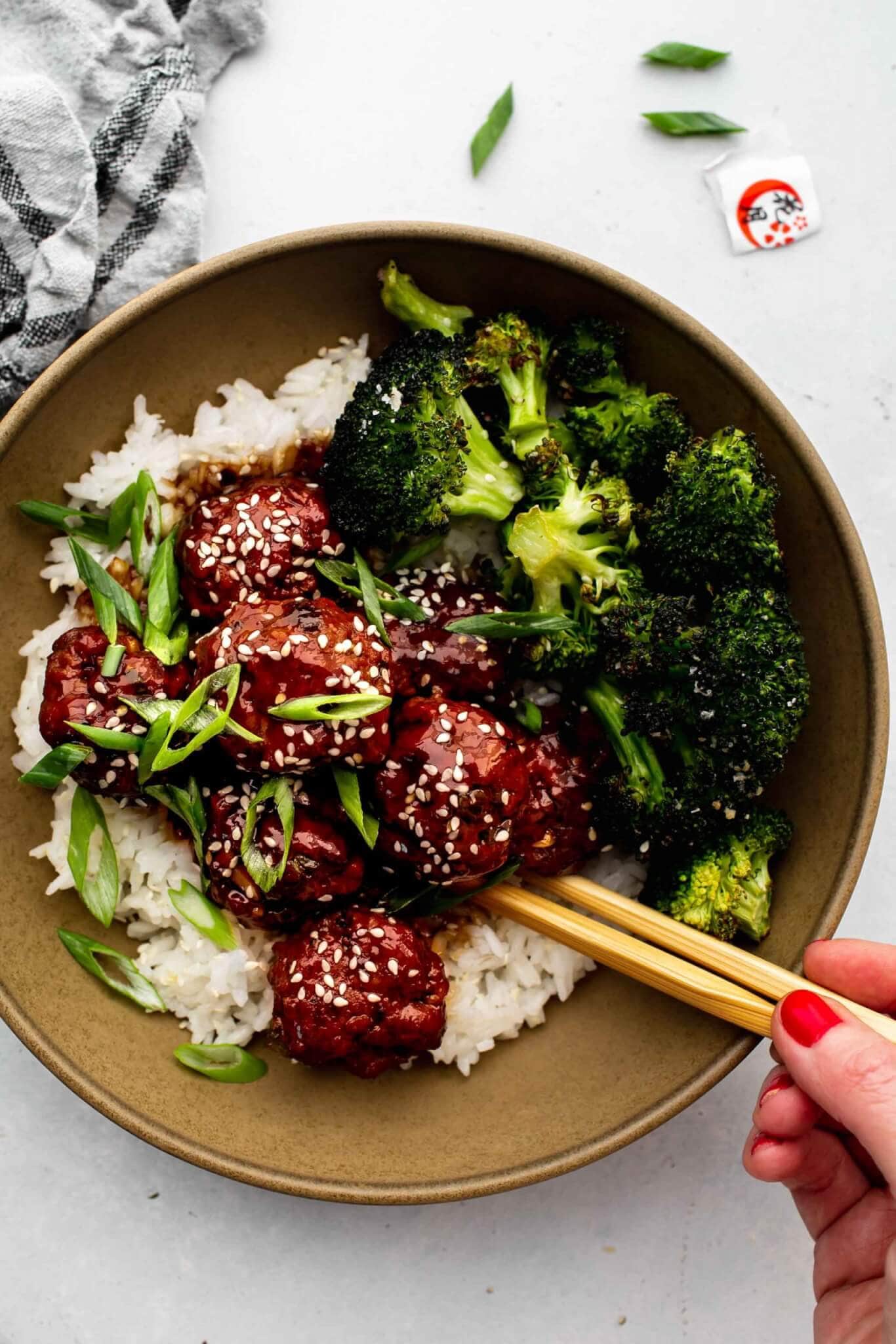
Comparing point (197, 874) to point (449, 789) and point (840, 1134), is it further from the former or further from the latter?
point (840, 1134)

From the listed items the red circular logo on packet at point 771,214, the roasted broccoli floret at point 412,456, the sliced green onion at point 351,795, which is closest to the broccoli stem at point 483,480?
the roasted broccoli floret at point 412,456

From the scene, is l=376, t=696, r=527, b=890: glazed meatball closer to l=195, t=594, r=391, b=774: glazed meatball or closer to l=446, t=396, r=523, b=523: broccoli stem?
l=195, t=594, r=391, b=774: glazed meatball

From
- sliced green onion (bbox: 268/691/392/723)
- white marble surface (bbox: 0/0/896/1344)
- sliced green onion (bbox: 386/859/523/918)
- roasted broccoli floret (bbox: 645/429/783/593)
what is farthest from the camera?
white marble surface (bbox: 0/0/896/1344)

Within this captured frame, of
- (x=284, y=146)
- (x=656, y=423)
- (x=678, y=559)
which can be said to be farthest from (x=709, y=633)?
(x=284, y=146)

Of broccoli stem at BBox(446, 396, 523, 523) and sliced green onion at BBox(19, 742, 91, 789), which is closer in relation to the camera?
sliced green onion at BBox(19, 742, 91, 789)

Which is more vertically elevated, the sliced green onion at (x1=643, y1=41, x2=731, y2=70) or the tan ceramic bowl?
the sliced green onion at (x1=643, y1=41, x2=731, y2=70)

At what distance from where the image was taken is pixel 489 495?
9.58ft

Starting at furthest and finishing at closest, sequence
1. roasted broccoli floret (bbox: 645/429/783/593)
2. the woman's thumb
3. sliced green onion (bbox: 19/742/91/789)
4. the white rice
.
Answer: the white rice → roasted broccoli floret (bbox: 645/429/783/593) → sliced green onion (bbox: 19/742/91/789) → the woman's thumb

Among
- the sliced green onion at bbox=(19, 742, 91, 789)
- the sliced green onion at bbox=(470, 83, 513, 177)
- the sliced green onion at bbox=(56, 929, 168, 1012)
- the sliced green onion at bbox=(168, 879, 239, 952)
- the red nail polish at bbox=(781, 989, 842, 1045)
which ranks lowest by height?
the sliced green onion at bbox=(56, 929, 168, 1012)

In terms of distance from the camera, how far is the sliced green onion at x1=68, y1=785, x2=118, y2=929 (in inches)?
113

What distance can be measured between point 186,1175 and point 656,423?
9.28 feet

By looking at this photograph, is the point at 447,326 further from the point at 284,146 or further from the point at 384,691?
the point at 384,691

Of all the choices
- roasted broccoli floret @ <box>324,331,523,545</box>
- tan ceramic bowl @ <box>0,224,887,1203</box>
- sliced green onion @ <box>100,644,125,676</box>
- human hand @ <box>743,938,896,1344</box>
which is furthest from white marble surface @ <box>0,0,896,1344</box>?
sliced green onion @ <box>100,644,125,676</box>

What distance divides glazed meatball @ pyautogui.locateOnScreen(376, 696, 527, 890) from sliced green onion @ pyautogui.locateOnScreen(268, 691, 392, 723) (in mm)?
192
